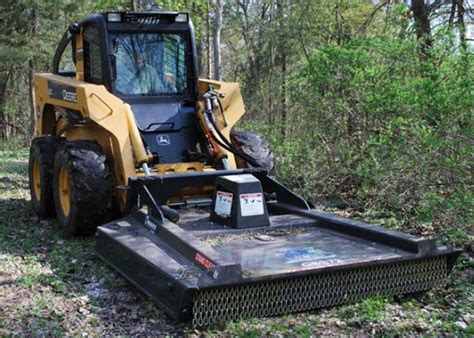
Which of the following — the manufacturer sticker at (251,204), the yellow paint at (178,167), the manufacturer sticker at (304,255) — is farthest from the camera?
the yellow paint at (178,167)

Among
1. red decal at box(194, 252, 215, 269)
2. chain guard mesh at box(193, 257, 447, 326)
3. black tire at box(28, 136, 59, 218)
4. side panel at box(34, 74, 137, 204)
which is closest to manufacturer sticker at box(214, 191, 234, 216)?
side panel at box(34, 74, 137, 204)

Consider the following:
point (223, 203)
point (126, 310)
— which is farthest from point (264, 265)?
point (223, 203)

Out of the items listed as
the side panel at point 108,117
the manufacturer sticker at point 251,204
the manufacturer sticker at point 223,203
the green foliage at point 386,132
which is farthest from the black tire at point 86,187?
the green foliage at point 386,132

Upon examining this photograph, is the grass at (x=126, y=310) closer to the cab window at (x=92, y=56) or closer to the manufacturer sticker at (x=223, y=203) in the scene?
the manufacturer sticker at (x=223, y=203)

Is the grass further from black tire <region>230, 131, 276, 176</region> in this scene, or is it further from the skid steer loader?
black tire <region>230, 131, 276, 176</region>

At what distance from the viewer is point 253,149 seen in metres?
7.72

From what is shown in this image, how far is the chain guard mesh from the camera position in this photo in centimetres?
434

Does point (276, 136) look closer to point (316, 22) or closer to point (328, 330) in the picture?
point (316, 22)

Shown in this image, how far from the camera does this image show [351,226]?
5625mm

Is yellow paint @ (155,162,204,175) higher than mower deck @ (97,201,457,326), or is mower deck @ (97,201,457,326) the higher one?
yellow paint @ (155,162,204,175)

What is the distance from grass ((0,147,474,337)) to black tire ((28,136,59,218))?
1538 millimetres

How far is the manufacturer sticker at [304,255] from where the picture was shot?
16.0 ft

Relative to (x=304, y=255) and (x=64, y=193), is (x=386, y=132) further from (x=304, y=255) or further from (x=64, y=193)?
(x=64, y=193)

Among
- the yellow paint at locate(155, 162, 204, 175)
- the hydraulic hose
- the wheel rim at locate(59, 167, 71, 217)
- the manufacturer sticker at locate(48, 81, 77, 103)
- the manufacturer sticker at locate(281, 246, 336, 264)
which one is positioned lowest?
the manufacturer sticker at locate(281, 246, 336, 264)
